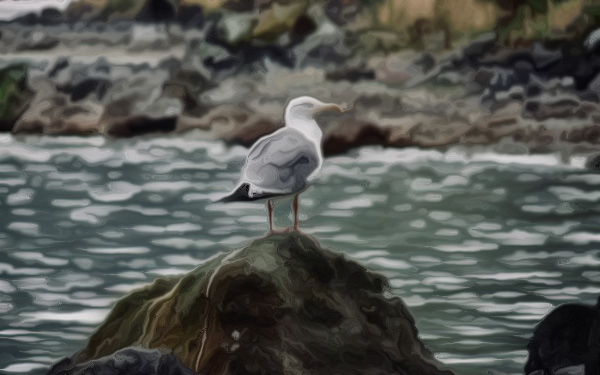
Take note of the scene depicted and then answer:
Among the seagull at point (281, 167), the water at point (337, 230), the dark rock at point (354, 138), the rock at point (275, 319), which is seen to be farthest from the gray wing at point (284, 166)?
the dark rock at point (354, 138)

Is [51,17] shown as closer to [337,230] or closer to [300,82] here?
[300,82]

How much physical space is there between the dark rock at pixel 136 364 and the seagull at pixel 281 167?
0.43m

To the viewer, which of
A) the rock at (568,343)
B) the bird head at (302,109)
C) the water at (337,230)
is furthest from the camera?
the water at (337,230)

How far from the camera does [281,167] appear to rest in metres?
2.43

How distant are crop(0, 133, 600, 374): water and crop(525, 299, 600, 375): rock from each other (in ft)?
0.42

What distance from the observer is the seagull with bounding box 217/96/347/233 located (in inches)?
95.6

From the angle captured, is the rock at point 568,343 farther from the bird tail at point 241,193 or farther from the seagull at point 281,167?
the bird tail at point 241,193

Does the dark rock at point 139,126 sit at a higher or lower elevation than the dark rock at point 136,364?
higher

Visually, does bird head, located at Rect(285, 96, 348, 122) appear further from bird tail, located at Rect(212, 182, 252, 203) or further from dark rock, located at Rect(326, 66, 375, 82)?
dark rock, located at Rect(326, 66, 375, 82)

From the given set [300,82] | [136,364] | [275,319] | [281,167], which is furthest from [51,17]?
[136,364]

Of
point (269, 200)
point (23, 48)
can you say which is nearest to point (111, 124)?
point (23, 48)

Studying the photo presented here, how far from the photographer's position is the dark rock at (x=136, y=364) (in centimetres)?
204

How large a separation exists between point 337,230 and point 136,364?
5.63 ft

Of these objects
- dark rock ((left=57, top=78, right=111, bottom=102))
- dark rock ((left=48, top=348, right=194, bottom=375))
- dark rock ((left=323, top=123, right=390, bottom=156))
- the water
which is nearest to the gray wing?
dark rock ((left=48, top=348, right=194, bottom=375))
